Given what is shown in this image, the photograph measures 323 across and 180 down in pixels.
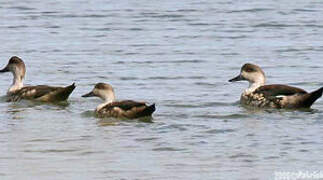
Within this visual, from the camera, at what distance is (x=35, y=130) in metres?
14.9

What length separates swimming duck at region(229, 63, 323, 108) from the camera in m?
16.4

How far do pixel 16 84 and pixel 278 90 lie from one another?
13.6ft

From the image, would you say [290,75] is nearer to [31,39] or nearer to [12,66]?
[12,66]

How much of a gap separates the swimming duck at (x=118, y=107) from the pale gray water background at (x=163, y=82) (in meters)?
0.20

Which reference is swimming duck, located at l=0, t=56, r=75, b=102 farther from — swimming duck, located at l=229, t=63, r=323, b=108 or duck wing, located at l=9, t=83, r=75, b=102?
swimming duck, located at l=229, t=63, r=323, b=108

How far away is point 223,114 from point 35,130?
2617 millimetres

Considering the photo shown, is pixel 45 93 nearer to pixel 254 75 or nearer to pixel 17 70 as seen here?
pixel 17 70

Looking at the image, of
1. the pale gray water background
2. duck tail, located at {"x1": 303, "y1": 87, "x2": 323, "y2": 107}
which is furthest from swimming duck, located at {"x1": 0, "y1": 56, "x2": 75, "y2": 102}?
duck tail, located at {"x1": 303, "y1": 87, "x2": 323, "y2": 107}

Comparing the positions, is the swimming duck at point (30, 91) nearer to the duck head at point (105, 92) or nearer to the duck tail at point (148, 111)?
the duck head at point (105, 92)

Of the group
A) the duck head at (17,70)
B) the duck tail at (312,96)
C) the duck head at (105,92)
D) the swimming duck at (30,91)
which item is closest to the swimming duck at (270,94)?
the duck tail at (312,96)

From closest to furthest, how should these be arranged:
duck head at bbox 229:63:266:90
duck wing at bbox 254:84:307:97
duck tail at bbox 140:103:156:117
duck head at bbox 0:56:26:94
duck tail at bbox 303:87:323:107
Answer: duck tail at bbox 140:103:156:117 → duck tail at bbox 303:87:323:107 → duck wing at bbox 254:84:307:97 → duck head at bbox 229:63:266:90 → duck head at bbox 0:56:26:94

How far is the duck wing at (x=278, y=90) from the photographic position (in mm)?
16594

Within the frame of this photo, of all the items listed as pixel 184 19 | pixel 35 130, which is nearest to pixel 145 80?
pixel 35 130

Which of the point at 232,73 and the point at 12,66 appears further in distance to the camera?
the point at 232,73
